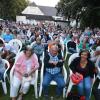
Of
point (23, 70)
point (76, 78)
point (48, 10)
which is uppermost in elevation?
point (23, 70)

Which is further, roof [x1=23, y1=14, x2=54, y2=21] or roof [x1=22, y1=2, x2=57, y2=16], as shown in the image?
roof [x1=22, y1=2, x2=57, y2=16]

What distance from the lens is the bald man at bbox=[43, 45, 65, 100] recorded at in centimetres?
895

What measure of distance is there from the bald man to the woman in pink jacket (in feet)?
1.10

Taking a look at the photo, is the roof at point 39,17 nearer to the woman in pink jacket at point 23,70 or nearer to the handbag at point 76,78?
the woman in pink jacket at point 23,70

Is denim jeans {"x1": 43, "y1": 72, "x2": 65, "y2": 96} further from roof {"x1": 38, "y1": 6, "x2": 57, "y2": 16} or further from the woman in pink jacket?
roof {"x1": 38, "y1": 6, "x2": 57, "y2": 16}

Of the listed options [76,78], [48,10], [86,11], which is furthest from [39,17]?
[76,78]

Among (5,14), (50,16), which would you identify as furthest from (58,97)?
(50,16)

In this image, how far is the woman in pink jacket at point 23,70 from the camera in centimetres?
845

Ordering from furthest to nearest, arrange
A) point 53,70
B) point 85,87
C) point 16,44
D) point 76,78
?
point 16,44 < point 53,70 < point 85,87 < point 76,78

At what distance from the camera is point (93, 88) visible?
30.1ft

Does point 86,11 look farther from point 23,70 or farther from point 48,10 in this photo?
point 48,10

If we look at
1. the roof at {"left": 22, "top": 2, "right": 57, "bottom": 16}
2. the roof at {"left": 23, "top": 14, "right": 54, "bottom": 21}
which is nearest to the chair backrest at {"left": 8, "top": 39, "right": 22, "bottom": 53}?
the roof at {"left": 23, "top": 14, "right": 54, "bottom": 21}

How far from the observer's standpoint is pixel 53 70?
899 centimetres

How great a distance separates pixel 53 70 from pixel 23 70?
77cm
